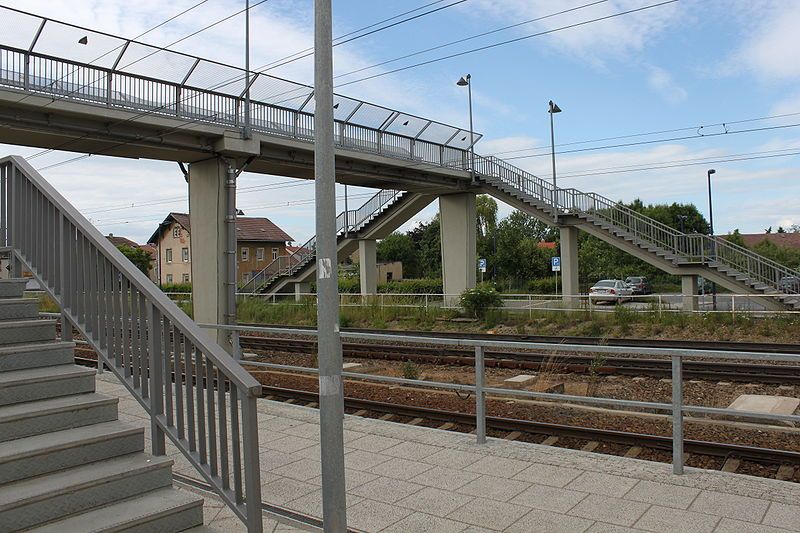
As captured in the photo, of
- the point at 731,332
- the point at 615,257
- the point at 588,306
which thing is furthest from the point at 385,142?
the point at 615,257

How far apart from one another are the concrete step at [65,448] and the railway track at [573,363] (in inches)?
330

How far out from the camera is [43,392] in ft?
15.5

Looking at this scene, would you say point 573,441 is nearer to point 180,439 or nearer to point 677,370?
point 677,370

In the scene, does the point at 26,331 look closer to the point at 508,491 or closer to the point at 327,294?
the point at 327,294

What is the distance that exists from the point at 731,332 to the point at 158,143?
16.8 metres

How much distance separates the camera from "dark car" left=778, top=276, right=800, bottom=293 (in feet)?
75.6

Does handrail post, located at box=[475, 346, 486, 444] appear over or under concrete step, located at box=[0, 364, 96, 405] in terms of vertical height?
under

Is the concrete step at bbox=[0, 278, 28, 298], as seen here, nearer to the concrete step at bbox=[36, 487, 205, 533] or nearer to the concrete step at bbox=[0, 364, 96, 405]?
A: the concrete step at bbox=[0, 364, 96, 405]

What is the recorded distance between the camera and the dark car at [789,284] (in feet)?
75.6

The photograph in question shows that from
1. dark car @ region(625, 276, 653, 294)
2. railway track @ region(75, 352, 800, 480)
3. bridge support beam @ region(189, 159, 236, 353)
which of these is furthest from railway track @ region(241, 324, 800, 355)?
dark car @ region(625, 276, 653, 294)

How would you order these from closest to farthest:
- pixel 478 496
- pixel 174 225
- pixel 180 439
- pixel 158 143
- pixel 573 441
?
pixel 180 439, pixel 478 496, pixel 573 441, pixel 158 143, pixel 174 225

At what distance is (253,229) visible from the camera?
73.7 metres

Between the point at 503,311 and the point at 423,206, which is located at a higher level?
the point at 423,206

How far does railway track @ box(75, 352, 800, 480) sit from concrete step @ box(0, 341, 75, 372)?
5.08 metres
